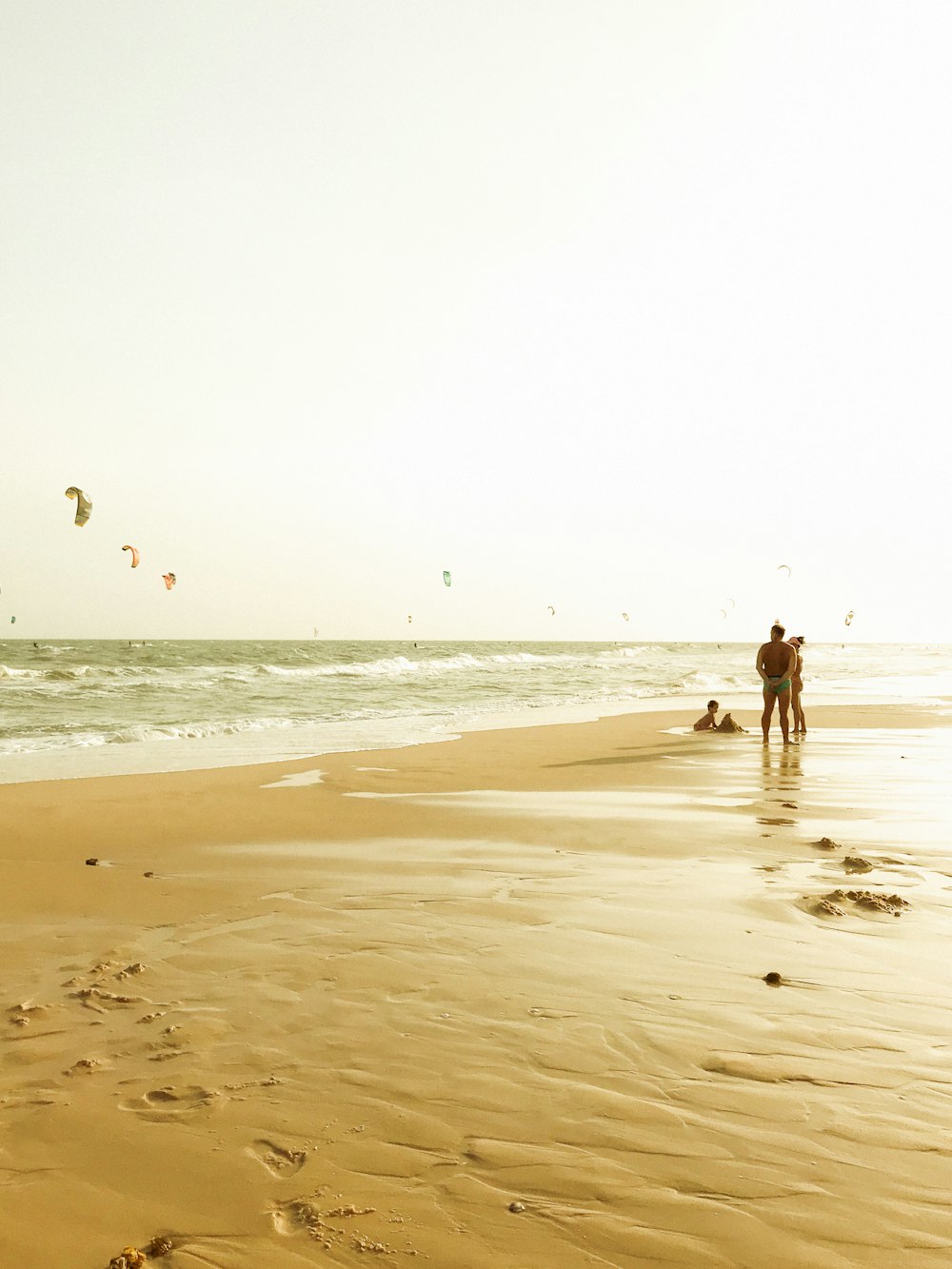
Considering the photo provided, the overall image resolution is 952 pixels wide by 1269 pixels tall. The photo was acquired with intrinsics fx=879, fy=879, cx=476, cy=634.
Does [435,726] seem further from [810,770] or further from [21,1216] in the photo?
[21,1216]

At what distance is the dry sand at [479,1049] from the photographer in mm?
2145

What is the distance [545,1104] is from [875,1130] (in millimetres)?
937

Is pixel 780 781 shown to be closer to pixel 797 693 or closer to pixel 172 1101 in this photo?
pixel 797 693

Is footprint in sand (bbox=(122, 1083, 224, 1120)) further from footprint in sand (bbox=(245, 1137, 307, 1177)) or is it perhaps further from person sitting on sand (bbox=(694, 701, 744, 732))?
person sitting on sand (bbox=(694, 701, 744, 732))

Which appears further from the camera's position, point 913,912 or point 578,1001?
point 913,912

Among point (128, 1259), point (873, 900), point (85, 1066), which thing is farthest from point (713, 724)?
point (128, 1259)

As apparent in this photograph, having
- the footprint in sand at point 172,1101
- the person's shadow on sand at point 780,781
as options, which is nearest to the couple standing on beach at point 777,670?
the person's shadow on sand at point 780,781

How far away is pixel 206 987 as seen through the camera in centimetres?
367

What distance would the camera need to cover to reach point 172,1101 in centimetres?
272

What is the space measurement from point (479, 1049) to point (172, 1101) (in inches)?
39.5

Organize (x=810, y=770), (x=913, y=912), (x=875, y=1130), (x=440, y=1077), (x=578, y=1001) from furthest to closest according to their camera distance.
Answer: (x=810, y=770) < (x=913, y=912) < (x=578, y=1001) < (x=440, y=1077) < (x=875, y=1130)

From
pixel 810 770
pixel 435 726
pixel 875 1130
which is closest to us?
pixel 875 1130

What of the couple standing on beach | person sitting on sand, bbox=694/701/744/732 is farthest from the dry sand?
person sitting on sand, bbox=694/701/744/732

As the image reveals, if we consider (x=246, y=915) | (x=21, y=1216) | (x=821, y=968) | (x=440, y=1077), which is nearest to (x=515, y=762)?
(x=246, y=915)
